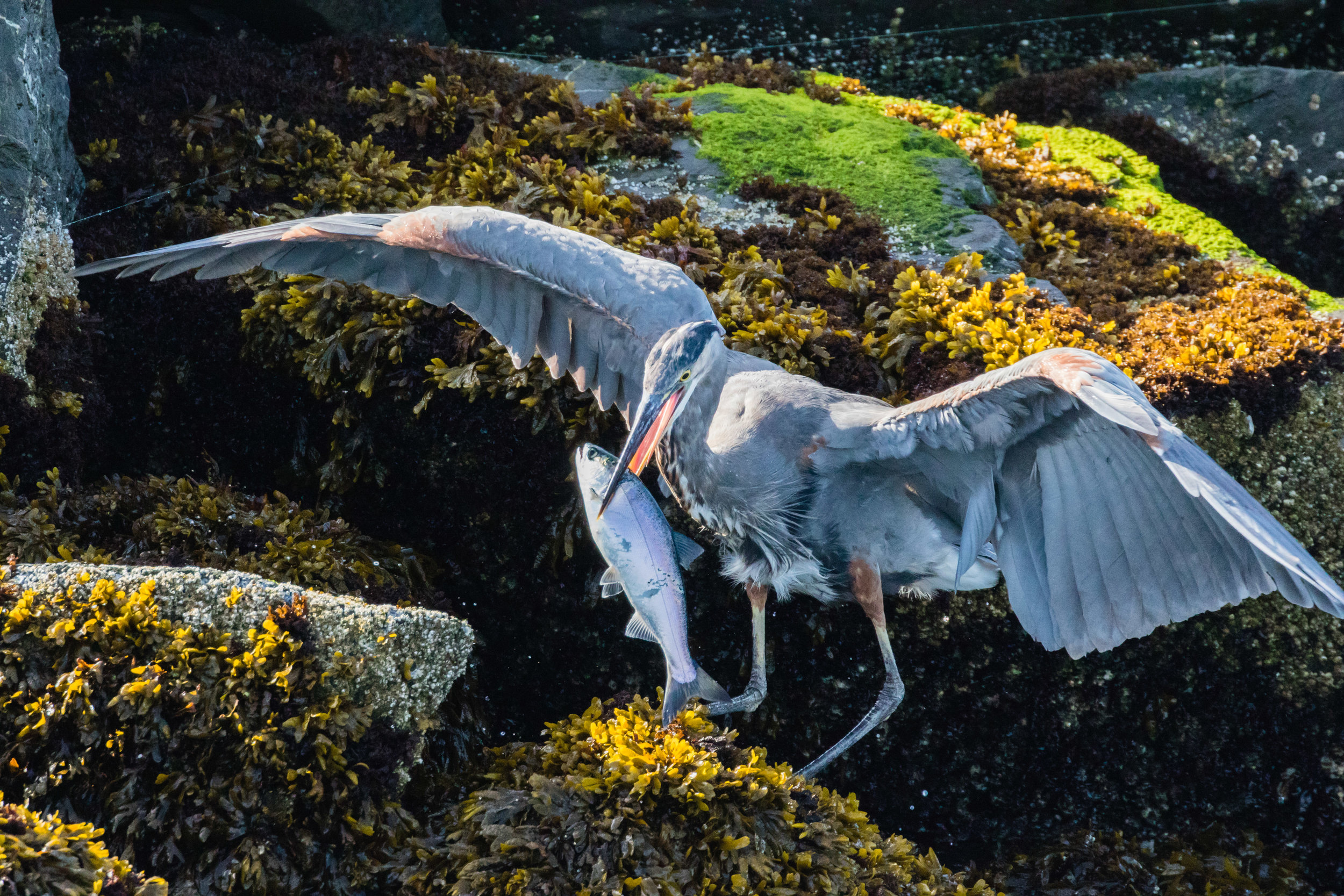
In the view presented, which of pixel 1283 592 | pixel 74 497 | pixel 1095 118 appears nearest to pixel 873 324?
pixel 1283 592

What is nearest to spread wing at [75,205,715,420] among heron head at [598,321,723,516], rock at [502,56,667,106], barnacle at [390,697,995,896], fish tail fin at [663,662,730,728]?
heron head at [598,321,723,516]

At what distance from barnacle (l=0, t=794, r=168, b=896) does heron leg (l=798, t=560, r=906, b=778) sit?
1888 mm

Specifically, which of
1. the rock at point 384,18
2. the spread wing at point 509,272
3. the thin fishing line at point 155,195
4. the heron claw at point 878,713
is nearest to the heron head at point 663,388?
the spread wing at point 509,272

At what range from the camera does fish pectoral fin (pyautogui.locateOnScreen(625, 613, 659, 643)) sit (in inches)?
117

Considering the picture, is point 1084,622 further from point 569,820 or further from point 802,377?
point 569,820

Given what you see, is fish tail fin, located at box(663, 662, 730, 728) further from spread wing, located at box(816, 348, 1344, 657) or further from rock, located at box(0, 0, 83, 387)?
rock, located at box(0, 0, 83, 387)

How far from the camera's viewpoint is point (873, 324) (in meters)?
4.21

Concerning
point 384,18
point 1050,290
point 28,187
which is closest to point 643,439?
point 1050,290

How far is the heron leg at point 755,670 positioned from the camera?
322cm

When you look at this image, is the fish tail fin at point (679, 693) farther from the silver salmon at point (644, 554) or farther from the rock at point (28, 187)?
the rock at point (28, 187)

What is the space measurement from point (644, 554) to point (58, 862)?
1565 mm

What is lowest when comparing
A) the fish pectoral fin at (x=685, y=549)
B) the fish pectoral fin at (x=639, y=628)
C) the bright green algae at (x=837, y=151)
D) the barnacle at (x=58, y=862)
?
the fish pectoral fin at (x=639, y=628)

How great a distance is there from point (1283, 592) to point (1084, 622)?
52cm

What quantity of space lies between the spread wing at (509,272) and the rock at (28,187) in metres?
0.75
